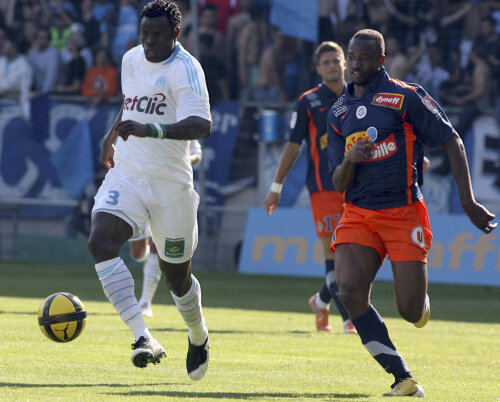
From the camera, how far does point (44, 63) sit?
2256 cm

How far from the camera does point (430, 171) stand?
19625mm

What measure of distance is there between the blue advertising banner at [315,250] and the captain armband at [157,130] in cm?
1143

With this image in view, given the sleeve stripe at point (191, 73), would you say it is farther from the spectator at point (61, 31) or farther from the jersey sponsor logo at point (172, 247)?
the spectator at point (61, 31)

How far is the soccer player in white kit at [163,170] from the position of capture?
21.7 ft

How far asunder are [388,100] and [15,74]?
681 inches

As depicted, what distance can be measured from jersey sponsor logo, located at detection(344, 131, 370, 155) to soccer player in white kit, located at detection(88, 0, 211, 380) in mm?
927

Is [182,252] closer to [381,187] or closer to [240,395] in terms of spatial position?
[240,395]

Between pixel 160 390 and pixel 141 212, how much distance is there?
120 cm

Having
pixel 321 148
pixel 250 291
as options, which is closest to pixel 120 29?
pixel 250 291

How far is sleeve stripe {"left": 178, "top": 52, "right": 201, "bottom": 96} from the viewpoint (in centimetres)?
667

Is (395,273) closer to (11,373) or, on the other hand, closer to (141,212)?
(141,212)

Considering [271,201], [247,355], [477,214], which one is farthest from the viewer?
[271,201]

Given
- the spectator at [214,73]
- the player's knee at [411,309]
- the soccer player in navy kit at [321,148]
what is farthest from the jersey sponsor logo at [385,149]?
the spectator at [214,73]

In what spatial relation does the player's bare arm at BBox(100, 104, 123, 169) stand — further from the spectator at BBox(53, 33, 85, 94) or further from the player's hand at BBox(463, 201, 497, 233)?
the spectator at BBox(53, 33, 85, 94)
